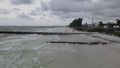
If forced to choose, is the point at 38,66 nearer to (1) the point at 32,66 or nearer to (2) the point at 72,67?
(1) the point at 32,66

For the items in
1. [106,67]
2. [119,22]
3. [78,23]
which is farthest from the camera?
[78,23]

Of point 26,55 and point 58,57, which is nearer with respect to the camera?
point 58,57

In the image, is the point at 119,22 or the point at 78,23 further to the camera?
the point at 78,23

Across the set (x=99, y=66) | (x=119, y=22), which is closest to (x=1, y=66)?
(x=99, y=66)

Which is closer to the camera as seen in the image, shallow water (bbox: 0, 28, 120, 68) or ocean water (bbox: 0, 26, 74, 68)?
shallow water (bbox: 0, 28, 120, 68)

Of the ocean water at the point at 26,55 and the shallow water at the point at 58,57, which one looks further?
the ocean water at the point at 26,55

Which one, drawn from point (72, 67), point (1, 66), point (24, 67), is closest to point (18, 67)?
point (24, 67)

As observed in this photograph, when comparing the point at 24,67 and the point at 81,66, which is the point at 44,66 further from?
the point at 81,66

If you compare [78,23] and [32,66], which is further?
[78,23]

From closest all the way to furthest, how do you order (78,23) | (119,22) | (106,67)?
(106,67), (119,22), (78,23)

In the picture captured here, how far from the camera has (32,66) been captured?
40.1ft

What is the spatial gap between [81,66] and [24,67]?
11.9 ft

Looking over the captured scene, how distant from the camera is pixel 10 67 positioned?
11.9m

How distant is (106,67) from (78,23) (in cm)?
12669
